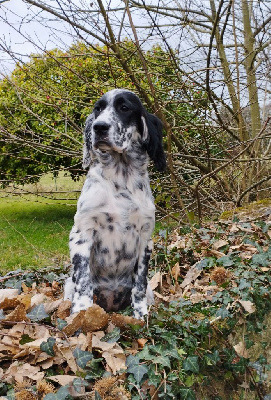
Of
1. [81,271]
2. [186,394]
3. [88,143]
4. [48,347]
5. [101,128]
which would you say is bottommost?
[186,394]

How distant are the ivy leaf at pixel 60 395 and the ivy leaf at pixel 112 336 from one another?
48 centimetres

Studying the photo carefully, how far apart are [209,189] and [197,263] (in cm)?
282

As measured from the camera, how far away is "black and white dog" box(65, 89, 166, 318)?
2.72 m

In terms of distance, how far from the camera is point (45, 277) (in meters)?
4.28

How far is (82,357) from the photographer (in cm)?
214

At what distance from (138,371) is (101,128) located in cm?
136

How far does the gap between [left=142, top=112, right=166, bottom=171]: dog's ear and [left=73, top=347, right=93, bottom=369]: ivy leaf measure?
1.38 metres

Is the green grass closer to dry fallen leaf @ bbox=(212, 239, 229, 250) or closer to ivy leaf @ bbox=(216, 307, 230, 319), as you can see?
dry fallen leaf @ bbox=(212, 239, 229, 250)

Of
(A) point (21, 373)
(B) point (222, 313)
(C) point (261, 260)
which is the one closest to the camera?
(A) point (21, 373)

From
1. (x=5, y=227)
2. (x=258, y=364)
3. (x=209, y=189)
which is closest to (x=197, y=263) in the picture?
(x=258, y=364)

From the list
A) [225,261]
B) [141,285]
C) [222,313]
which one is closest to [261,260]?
[225,261]

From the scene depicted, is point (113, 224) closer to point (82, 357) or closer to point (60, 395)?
point (82, 357)

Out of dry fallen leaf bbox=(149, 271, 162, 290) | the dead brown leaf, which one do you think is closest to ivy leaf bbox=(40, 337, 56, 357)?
the dead brown leaf

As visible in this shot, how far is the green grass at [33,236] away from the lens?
20.9 ft
